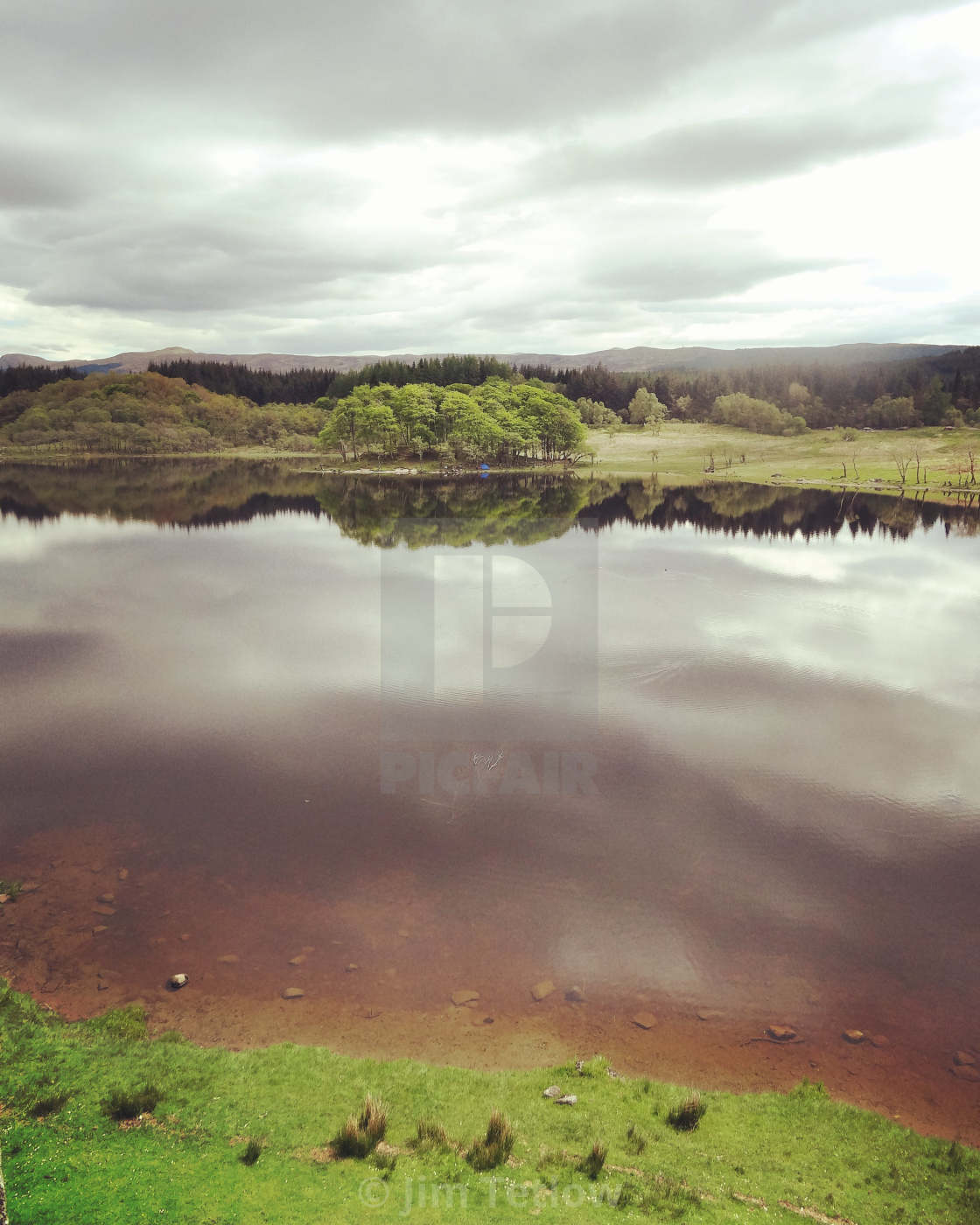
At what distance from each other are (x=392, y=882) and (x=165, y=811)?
319 inches

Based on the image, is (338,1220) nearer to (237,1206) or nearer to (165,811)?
(237,1206)

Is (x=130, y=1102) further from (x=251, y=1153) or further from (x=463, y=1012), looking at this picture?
(x=463, y=1012)

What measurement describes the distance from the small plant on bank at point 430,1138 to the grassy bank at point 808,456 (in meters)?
128

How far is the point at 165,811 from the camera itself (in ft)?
73.6

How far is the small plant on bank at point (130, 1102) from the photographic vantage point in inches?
470

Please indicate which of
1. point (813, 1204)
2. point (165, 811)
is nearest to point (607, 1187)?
point (813, 1204)

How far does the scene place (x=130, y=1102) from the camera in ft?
39.4

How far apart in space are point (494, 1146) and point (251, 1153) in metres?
3.66

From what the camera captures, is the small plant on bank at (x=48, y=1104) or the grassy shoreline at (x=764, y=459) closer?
the small plant on bank at (x=48, y=1104)

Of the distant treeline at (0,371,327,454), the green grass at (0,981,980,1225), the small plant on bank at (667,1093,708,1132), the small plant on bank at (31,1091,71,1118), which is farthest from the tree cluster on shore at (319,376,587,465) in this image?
the small plant on bank at (31,1091,71,1118)

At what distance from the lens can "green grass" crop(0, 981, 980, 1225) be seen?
9.91 meters

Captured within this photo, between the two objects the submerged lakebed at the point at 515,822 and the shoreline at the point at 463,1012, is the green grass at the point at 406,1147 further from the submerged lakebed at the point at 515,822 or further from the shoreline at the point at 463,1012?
the submerged lakebed at the point at 515,822
